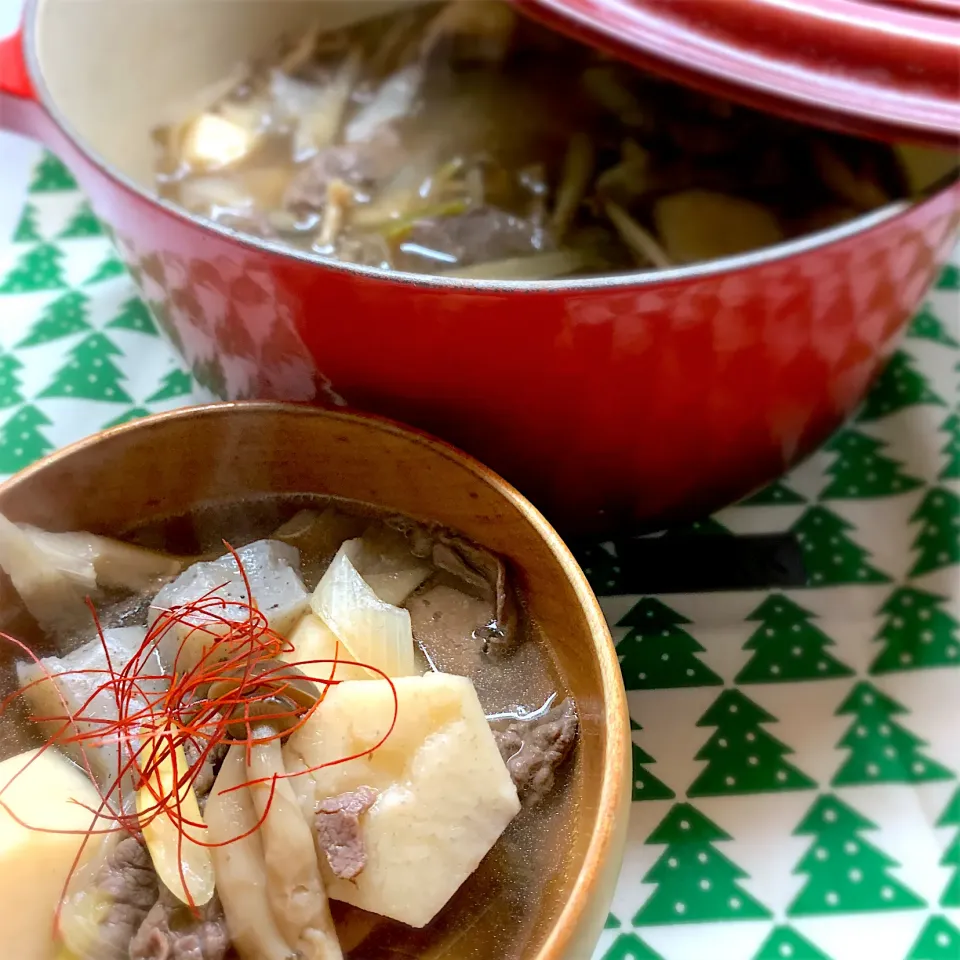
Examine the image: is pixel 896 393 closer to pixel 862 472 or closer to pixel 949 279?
pixel 862 472

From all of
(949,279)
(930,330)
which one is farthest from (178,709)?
(949,279)

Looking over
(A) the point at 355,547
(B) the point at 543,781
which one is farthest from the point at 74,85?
(B) the point at 543,781

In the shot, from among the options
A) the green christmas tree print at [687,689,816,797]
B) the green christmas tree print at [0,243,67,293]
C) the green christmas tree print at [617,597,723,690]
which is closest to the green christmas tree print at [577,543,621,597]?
the green christmas tree print at [617,597,723,690]

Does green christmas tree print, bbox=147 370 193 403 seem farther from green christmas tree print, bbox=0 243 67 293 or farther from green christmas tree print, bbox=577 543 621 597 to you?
green christmas tree print, bbox=577 543 621 597

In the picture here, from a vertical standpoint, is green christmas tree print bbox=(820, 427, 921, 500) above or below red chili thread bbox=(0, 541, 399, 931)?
below

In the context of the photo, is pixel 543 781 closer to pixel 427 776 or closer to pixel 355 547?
pixel 427 776

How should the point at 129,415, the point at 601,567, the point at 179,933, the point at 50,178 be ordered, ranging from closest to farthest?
the point at 179,933 → the point at 601,567 → the point at 129,415 → the point at 50,178
